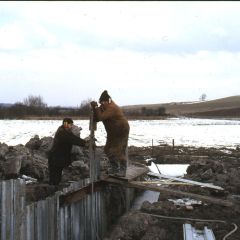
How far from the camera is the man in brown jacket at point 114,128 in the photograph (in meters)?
9.91

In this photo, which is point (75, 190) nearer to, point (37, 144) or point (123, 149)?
point (123, 149)

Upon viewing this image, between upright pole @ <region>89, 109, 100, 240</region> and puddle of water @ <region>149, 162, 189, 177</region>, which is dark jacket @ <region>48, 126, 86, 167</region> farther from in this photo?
puddle of water @ <region>149, 162, 189, 177</region>

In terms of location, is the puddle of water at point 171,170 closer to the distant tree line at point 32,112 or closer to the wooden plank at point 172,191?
the wooden plank at point 172,191

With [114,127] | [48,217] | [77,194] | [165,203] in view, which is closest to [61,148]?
[114,127]

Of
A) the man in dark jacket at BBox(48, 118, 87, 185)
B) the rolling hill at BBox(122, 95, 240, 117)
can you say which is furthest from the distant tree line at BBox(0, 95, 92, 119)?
the man in dark jacket at BBox(48, 118, 87, 185)

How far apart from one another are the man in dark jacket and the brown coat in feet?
1.86

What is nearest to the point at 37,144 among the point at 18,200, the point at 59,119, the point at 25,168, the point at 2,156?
the point at 2,156

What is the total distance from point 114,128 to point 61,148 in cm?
124

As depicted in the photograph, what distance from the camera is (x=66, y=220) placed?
8539 millimetres

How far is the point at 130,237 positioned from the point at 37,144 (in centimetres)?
970

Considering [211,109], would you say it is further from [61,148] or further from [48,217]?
[48,217]

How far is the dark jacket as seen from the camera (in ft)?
33.9

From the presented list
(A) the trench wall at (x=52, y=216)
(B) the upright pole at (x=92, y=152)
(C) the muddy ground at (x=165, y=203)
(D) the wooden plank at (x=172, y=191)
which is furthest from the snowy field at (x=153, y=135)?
(B) the upright pole at (x=92, y=152)

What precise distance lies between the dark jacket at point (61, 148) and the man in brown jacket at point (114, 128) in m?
0.74
